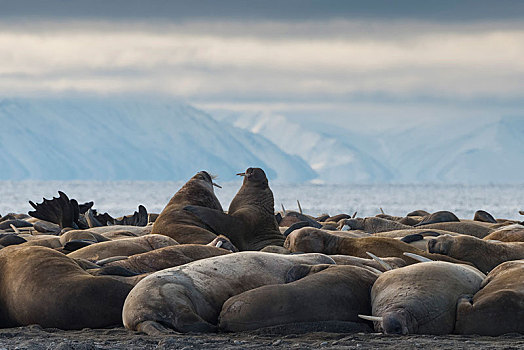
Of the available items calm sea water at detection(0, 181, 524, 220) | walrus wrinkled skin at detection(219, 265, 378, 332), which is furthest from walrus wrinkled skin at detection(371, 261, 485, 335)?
calm sea water at detection(0, 181, 524, 220)

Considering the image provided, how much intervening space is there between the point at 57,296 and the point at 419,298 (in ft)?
7.87

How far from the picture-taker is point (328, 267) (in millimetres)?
6176

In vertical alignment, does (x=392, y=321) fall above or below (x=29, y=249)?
below

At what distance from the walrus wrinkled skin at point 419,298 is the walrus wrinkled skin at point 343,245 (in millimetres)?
1994

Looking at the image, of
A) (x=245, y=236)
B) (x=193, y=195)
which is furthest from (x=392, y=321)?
(x=193, y=195)

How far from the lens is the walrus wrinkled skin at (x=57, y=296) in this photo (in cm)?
579

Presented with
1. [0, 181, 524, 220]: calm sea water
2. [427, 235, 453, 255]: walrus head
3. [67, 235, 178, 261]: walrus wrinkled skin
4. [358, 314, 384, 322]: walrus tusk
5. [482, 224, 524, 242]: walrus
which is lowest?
[0, 181, 524, 220]: calm sea water

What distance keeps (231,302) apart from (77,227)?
681cm

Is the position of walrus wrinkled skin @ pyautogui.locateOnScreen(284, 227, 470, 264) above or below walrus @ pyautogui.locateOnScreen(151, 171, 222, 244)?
below

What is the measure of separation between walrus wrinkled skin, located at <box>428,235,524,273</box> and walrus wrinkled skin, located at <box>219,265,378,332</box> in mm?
2481

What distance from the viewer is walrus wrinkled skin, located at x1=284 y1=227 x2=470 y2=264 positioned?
8008 mm

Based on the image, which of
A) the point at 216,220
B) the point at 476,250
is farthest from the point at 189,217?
the point at 476,250

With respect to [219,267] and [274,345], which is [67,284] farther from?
[274,345]

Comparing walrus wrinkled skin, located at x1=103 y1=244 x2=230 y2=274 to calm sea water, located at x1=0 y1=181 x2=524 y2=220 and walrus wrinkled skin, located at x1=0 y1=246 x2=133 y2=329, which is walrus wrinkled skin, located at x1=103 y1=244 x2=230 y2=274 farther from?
calm sea water, located at x1=0 y1=181 x2=524 y2=220
